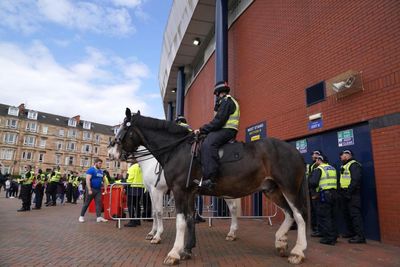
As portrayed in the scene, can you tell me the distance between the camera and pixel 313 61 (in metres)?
8.15

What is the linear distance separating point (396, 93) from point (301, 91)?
301cm

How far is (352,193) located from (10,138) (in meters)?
66.7

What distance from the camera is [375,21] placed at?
6.35 metres

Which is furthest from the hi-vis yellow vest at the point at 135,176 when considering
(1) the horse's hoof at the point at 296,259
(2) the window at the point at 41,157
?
(2) the window at the point at 41,157

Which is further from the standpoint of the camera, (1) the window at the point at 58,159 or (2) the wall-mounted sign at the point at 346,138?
(1) the window at the point at 58,159

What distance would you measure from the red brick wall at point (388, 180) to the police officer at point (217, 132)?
3.41 meters

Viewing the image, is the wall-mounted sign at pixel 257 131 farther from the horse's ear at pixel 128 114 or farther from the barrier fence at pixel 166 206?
the horse's ear at pixel 128 114

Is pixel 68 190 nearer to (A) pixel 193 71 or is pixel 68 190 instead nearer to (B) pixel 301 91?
(A) pixel 193 71

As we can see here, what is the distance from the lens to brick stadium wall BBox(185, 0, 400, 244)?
600 cm

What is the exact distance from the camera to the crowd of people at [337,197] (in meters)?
6.12

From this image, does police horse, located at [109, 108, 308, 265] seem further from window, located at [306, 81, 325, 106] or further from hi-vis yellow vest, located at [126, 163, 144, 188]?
hi-vis yellow vest, located at [126, 163, 144, 188]

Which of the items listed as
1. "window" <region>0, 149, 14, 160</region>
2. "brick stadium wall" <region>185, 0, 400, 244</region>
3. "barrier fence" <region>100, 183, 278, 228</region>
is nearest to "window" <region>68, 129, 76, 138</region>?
"window" <region>0, 149, 14, 160</region>

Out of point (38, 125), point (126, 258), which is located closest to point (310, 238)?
point (126, 258)

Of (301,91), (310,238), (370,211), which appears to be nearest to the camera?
(370,211)
